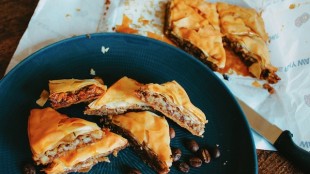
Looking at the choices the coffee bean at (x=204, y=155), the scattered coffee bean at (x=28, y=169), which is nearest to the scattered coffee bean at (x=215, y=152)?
the coffee bean at (x=204, y=155)

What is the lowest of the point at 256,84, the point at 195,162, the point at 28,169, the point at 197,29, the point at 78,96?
the point at 28,169

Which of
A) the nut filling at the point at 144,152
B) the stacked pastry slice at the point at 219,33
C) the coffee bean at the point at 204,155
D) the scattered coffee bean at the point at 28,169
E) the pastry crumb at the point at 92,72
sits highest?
the stacked pastry slice at the point at 219,33

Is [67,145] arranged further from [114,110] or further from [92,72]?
[92,72]

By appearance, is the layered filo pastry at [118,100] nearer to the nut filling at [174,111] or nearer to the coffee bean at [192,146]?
the nut filling at [174,111]

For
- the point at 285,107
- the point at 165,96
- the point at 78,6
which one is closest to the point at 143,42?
the point at 165,96

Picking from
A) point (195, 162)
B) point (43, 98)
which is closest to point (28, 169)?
point (43, 98)

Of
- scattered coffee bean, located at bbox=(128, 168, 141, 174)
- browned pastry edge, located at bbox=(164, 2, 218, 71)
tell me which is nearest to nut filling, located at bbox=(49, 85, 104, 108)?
scattered coffee bean, located at bbox=(128, 168, 141, 174)
